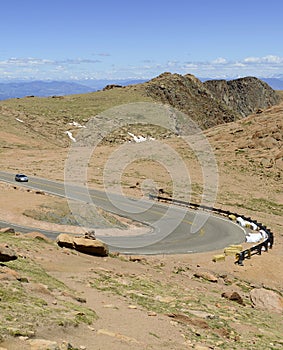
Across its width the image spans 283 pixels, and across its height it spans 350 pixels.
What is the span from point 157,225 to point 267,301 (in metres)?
20.6

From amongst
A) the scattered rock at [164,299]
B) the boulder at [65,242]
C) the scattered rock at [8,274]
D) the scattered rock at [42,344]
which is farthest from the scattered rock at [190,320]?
the boulder at [65,242]

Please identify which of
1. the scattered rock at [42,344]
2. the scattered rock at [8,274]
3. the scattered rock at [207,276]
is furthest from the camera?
the scattered rock at [207,276]

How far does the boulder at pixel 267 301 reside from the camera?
68.6 ft

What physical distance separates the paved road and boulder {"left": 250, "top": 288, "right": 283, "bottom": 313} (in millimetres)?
11211

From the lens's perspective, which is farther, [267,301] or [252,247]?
[252,247]

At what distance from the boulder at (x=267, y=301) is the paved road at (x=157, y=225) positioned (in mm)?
11211

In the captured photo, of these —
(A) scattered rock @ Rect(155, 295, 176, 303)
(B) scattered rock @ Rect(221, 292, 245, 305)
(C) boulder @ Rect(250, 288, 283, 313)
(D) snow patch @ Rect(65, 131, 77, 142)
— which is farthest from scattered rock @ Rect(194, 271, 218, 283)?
(D) snow patch @ Rect(65, 131, 77, 142)

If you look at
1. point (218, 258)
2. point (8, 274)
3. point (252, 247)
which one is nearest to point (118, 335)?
point (8, 274)

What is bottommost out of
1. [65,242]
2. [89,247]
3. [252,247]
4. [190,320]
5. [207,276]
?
[252,247]

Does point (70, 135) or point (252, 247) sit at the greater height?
point (70, 135)

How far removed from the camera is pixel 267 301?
21.5 m

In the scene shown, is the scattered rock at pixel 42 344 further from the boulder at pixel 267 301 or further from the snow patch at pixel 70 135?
the snow patch at pixel 70 135

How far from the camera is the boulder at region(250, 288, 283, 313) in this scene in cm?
2092

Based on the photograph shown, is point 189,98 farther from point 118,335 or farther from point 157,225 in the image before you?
point 118,335
